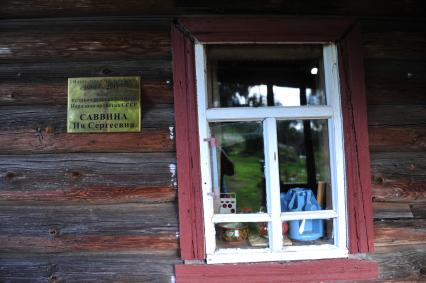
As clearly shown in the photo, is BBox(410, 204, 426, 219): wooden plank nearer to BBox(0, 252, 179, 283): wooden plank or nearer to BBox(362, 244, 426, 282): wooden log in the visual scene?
BBox(362, 244, 426, 282): wooden log

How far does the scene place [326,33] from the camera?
2.17 m

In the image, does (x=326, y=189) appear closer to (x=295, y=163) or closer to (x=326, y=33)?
(x=326, y=33)

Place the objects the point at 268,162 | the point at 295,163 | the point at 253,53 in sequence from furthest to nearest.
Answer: the point at 295,163
the point at 253,53
the point at 268,162

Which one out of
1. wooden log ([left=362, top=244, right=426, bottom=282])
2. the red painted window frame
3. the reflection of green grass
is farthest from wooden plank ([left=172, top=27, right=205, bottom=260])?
wooden log ([left=362, top=244, right=426, bottom=282])

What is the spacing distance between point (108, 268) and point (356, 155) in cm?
146

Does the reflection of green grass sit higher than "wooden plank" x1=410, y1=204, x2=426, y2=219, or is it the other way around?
the reflection of green grass

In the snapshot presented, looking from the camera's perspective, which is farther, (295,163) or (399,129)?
(295,163)

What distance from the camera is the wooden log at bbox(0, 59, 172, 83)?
7.06 ft

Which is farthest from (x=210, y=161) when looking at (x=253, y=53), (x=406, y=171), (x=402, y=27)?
(x=402, y=27)

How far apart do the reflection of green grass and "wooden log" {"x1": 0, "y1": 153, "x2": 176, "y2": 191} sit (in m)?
0.57

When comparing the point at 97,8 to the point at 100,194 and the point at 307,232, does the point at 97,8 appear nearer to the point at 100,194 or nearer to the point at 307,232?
the point at 100,194

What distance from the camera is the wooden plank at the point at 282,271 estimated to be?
2.08m

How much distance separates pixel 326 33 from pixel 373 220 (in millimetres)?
1052

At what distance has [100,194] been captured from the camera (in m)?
2.12
